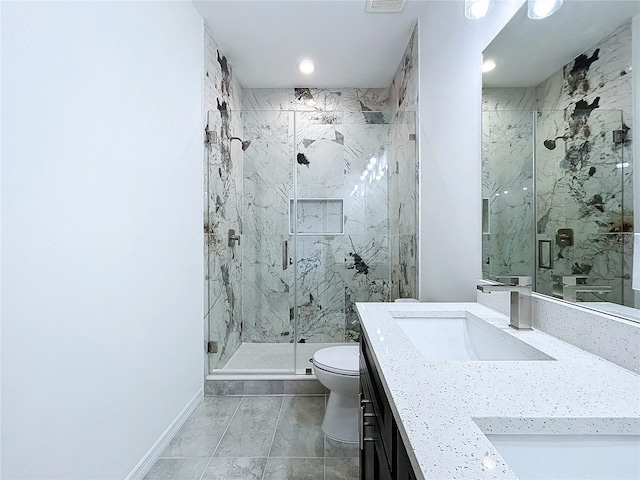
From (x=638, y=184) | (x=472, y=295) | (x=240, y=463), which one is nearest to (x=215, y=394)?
(x=240, y=463)

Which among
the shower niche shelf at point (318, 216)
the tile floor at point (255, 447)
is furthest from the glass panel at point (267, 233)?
the tile floor at point (255, 447)

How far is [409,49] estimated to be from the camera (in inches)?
104

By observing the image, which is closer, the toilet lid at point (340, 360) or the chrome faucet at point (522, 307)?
the chrome faucet at point (522, 307)

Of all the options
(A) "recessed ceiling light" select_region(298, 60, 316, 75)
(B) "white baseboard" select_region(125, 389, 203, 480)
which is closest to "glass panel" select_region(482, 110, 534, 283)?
(B) "white baseboard" select_region(125, 389, 203, 480)

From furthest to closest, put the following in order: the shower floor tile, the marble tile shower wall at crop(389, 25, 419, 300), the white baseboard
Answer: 1. the shower floor tile
2. the marble tile shower wall at crop(389, 25, 419, 300)
3. the white baseboard

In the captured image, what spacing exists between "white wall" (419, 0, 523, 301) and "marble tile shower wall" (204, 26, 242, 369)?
1.49m

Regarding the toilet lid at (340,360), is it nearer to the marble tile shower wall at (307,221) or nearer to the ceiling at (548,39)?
the marble tile shower wall at (307,221)

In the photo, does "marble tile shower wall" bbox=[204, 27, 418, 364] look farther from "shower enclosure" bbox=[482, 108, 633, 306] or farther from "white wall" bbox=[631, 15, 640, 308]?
"white wall" bbox=[631, 15, 640, 308]

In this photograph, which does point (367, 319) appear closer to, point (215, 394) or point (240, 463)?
point (240, 463)

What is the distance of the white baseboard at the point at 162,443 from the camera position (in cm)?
157

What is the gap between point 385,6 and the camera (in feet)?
7.38

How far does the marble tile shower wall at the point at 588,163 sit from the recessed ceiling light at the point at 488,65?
0.27m

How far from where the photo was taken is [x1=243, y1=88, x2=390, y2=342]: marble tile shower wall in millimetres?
2945

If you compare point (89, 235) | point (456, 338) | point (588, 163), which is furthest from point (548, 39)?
point (89, 235)
